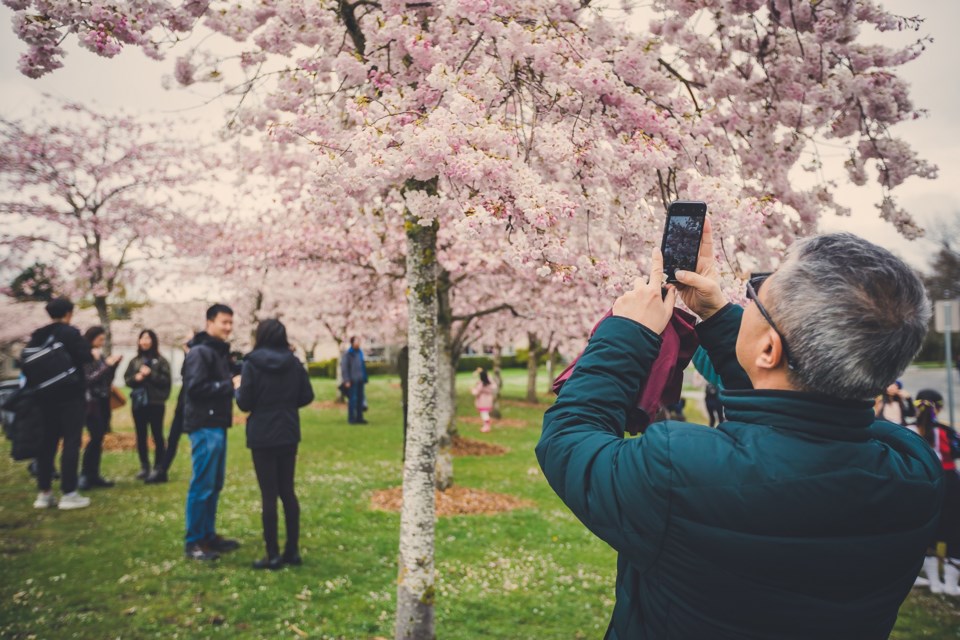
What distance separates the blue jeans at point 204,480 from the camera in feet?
19.4

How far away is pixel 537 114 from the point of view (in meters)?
3.79

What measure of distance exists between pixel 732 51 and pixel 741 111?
527 mm

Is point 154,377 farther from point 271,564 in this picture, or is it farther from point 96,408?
point 271,564

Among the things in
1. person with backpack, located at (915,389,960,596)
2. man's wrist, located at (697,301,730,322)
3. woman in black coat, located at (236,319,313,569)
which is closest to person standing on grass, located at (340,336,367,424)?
woman in black coat, located at (236,319,313,569)

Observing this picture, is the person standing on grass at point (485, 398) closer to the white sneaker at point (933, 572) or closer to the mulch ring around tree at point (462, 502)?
the mulch ring around tree at point (462, 502)

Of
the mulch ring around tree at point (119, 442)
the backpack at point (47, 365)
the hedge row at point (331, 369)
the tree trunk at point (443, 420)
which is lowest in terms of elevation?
the hedge row at point (331, 369)

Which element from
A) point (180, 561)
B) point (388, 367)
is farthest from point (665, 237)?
point (388, 367)

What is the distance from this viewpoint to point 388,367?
150 ft

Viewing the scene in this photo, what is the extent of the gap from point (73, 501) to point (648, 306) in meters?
9.06

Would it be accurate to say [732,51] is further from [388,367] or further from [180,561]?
[388,367]

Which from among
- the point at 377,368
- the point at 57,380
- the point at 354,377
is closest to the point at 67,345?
the point at 57,380

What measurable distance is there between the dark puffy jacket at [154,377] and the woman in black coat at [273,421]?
4478 mm

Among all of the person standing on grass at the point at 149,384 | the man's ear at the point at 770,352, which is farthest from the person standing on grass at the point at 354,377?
the man's ear at the point at 770,352

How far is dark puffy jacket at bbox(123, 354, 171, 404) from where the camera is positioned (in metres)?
9.18
